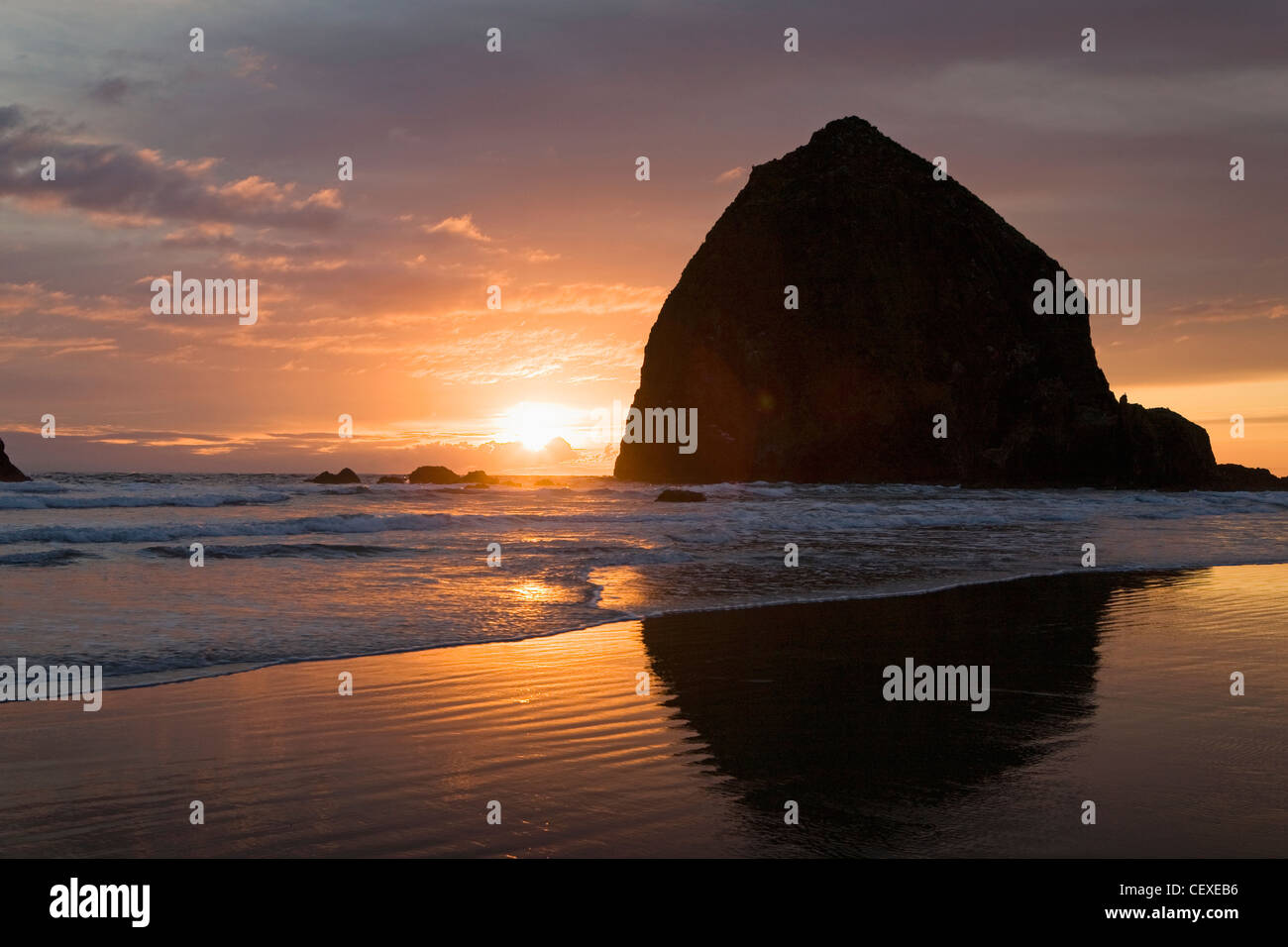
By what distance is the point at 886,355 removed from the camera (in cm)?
7494

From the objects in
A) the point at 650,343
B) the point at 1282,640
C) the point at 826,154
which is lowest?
the point at 1282,640

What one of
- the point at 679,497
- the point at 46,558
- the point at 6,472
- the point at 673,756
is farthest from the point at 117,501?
the point at 673,756

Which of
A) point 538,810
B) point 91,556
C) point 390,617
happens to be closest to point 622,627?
point 390,617

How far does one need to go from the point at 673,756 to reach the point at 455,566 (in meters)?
12.1

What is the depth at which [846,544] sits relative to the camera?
2273cm

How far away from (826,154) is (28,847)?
295 ft

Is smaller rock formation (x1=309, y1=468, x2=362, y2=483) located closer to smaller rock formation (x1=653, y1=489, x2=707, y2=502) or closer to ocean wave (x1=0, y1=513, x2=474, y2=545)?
smaller rock formation (x1=653, y1=489, x2=707, y2=502)

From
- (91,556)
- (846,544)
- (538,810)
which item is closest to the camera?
(538,810)

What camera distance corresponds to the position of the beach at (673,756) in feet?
14.4

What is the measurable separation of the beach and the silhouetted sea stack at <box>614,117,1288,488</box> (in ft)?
214

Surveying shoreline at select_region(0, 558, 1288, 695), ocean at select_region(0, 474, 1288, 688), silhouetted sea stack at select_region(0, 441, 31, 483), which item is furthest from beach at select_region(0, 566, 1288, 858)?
silhouetted sea stack at select_region(0, 441, 31, 483)

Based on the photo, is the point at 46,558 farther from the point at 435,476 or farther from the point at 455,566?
the point at 435,476

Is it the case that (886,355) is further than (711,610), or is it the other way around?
(886,355)
